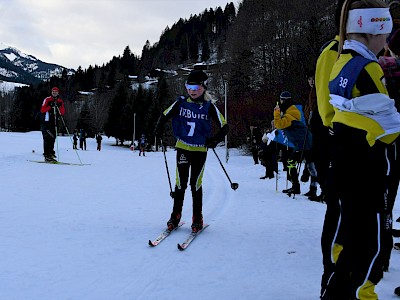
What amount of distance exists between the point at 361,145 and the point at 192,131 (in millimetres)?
2913

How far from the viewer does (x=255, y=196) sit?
7938 millimetres

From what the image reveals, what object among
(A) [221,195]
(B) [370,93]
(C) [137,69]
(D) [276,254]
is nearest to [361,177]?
(B) [370,93]

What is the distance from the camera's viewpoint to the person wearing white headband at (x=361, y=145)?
2.05 metres

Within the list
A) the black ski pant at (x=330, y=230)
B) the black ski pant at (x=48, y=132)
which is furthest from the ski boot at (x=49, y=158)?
the black ski pant at (x=330, y=230)

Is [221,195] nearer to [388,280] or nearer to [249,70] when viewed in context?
[388,280]

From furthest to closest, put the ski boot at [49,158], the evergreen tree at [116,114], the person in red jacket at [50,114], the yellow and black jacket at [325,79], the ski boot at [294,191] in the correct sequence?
the evergreen tree at [116,114] → the ski boot at [49,158] → the person in red jacket at [50,114] → the ski boot at [294,191] → the yellow and black jacket at [325,79]

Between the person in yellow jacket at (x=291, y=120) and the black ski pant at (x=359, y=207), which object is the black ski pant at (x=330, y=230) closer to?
the black ski pant at (x=359, y=207)

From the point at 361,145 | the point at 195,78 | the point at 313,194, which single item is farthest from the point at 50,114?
the point at 361,145

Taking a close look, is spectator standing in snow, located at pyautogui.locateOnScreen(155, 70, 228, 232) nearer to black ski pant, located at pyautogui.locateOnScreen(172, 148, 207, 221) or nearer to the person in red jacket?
black ski pant, located at pyautogui.locateOnScreen(172, 148, 207, 221)

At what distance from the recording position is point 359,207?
211cm

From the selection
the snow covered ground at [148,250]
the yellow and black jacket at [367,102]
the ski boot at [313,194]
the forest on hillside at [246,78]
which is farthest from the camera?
the forest on hillside at [246,78]

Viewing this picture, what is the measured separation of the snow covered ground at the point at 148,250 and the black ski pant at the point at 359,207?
0.72 metres

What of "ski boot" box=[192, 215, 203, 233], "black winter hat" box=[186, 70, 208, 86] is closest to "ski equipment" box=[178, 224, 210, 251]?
"ski boot" box=[192, 215, 203, 233]

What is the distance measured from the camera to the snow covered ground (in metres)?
2.93
